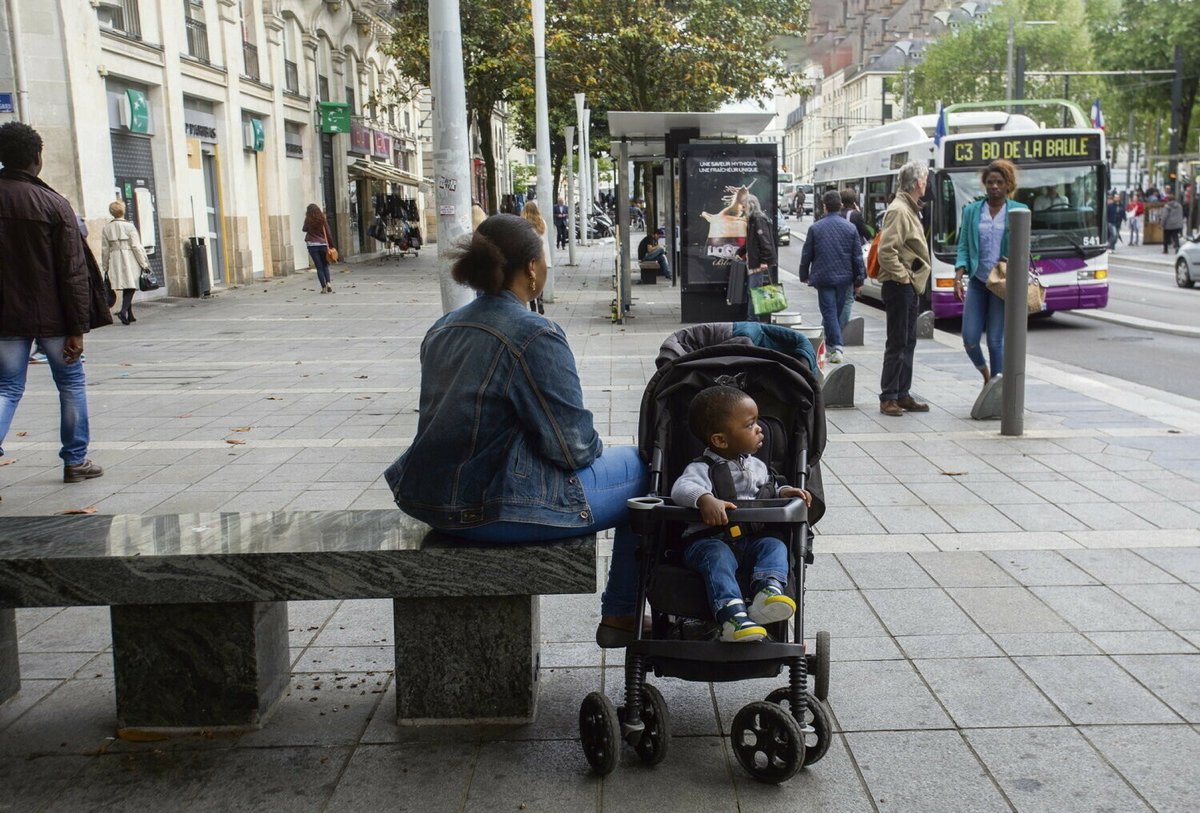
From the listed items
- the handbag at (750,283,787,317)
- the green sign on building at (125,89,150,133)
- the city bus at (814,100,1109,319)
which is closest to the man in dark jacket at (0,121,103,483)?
the handbag at (750,283,787,317)

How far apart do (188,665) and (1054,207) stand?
15.3 metres

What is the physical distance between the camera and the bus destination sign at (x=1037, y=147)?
16.2 meters

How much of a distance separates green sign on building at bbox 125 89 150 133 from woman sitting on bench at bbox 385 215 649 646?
61.3 ft

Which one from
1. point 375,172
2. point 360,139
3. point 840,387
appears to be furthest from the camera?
point 360,139

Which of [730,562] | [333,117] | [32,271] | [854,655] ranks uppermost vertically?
[333,117]

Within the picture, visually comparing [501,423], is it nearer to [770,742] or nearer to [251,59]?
[770,742]

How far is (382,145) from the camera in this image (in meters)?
40.4

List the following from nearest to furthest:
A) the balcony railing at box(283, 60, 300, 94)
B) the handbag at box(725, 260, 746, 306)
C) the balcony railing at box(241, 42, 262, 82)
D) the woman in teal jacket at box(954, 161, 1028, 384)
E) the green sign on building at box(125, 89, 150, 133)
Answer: the woman in teal jacket at box(954, 161, 1028, 384)
the handbag at box(725, 260, 746, 306)
the green sign on building at box(125, 89, 150, 133)
the balcony railing at box(241, 42, 262, 82)
the balcony railing at box(283, 60, 300, 94)

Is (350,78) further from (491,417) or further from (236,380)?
(491,417)

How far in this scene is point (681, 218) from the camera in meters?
15.5

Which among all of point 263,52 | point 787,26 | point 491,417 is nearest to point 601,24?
point 787,26

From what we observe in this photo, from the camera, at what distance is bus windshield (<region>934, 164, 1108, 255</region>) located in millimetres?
16234

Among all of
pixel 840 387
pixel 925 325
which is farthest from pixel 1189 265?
pixel 840 387

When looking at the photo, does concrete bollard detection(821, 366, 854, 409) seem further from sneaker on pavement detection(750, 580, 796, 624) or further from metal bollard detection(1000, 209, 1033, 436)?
sneaker on pavement detection(750, 580, 796, 624)
